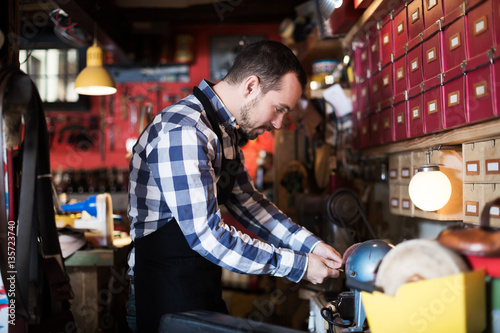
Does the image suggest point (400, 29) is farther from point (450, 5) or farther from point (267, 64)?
point (267, 64)

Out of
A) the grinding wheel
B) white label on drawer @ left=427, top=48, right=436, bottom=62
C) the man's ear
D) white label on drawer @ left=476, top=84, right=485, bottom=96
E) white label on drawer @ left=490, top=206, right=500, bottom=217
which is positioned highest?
white label on drawer @ left=427, top=48, right=436, bottom=62

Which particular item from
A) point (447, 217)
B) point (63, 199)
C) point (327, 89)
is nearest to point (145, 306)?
point (447, 217)

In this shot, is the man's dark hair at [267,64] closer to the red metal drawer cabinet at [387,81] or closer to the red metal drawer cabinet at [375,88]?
the red metal drawer cabinet at [387,81]

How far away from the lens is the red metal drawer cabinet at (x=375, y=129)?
2.57m

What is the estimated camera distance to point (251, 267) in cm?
154

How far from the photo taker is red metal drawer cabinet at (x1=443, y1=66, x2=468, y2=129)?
1692 millimetres

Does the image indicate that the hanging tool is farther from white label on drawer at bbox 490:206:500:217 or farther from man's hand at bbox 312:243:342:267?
white label on drawer at bbox 490:206:500:217

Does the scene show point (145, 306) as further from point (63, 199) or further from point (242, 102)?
point (63, 199)

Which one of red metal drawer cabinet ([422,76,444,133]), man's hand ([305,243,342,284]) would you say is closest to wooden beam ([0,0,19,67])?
man's hand ([305,243,342,284])

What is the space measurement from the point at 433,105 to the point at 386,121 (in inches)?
20.8

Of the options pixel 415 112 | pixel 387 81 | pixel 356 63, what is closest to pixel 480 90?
pixel 415 112

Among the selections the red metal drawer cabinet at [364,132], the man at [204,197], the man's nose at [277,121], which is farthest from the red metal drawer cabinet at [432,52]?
the red metal drawer cabinet at [364,132]

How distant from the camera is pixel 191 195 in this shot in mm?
1530

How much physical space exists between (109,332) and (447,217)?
205cm
